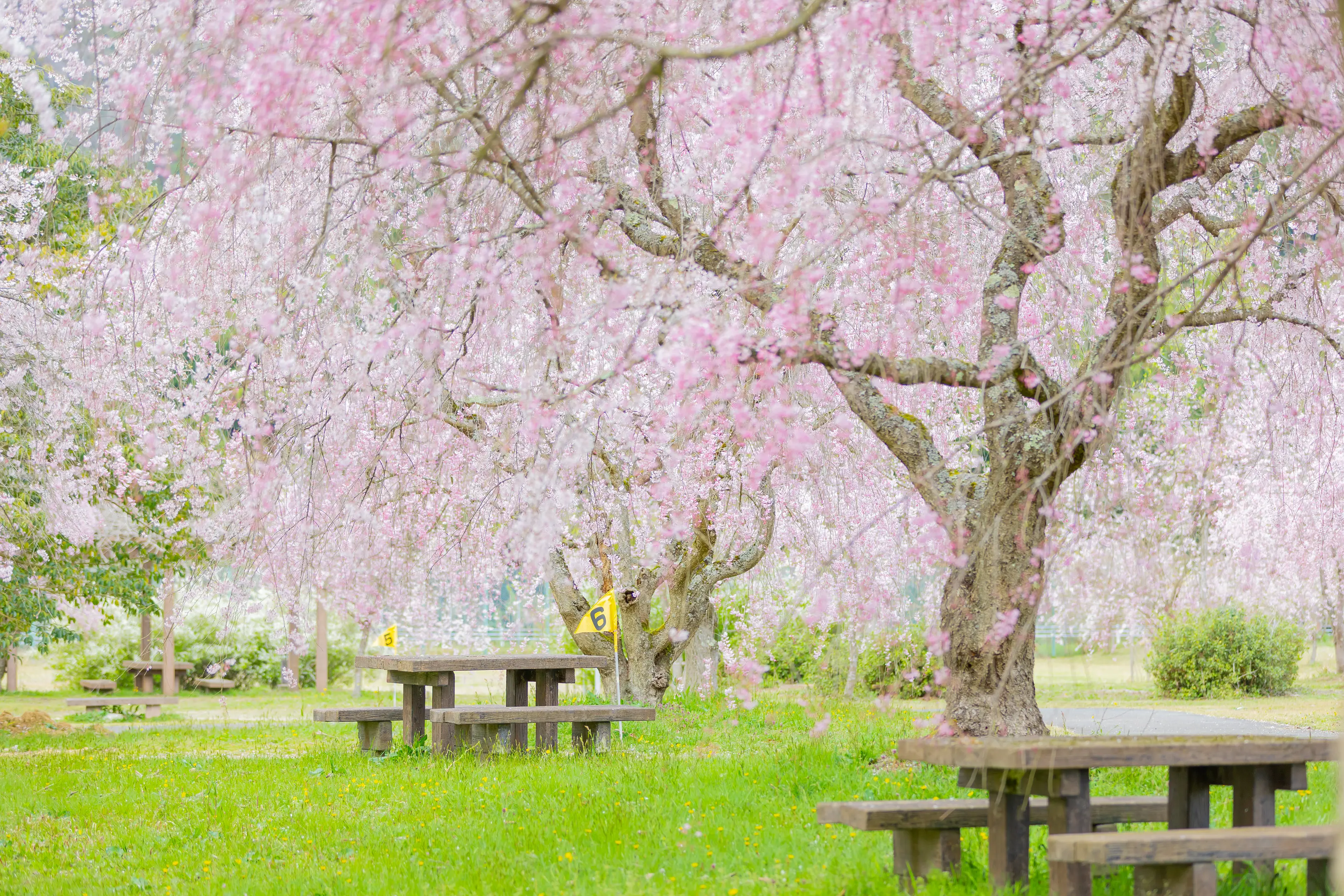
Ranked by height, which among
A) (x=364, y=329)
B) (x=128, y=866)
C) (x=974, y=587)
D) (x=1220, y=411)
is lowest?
(x=128, y=866)

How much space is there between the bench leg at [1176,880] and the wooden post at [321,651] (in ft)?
63.5

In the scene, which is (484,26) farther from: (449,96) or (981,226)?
(981,226)

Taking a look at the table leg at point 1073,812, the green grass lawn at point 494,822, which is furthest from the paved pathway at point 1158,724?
the table leg at point 1073,812

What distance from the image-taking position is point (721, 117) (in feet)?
15.5

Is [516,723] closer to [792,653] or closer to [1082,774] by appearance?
[1082,774]

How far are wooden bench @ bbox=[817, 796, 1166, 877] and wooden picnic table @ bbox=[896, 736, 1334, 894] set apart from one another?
0.43 feet

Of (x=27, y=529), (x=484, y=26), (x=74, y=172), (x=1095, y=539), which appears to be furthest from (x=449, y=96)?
(x=74, y=172)

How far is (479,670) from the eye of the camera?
29.7 feet

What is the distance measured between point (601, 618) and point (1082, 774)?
716 cm

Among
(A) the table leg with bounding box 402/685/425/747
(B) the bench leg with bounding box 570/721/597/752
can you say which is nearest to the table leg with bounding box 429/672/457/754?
(A) the table leg with bounding box 402/685/425/747

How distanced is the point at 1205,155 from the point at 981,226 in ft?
5.30

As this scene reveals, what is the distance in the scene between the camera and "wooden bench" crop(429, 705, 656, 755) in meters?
8.99

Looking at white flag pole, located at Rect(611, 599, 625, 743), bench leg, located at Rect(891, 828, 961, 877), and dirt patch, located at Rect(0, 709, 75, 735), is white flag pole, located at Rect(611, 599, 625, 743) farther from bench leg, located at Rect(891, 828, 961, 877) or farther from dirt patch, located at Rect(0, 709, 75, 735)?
dirt patch, located at Rect(0, 709, 75, 735)

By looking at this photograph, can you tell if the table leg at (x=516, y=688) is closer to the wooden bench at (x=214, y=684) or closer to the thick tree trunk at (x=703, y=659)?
the thick tree trunk at (x=703, y=659)
